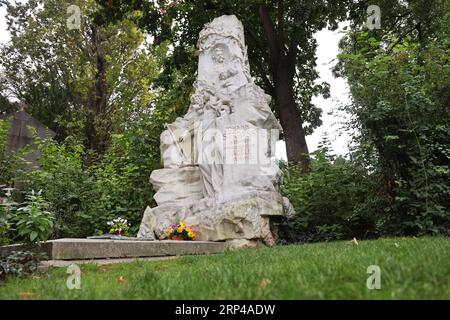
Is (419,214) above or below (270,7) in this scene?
below

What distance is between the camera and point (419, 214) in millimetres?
8383

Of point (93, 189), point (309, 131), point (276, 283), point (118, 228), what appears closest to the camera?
point (276, 283)

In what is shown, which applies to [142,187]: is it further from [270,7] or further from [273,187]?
[270,7]

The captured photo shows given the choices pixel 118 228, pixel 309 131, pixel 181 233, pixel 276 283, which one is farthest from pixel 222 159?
pixel 309 131

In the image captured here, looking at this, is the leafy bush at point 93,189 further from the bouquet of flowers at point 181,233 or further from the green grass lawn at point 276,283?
the green grass lawn at point 276,283

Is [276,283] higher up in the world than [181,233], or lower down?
lower down

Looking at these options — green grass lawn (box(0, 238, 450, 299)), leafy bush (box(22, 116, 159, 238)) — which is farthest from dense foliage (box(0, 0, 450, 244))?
green grass lawn (box(0, 238, 450, 299))

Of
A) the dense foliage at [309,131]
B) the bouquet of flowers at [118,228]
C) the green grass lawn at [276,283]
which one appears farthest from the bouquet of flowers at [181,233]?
the green grass lawn at [276,283]

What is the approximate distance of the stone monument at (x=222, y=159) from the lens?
324 inches

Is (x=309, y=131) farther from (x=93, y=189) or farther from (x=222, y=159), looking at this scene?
(x=222, y=159)

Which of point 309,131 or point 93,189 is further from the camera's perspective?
point 309,131

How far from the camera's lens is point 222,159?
8.93 m

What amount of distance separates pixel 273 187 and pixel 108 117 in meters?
16.8
